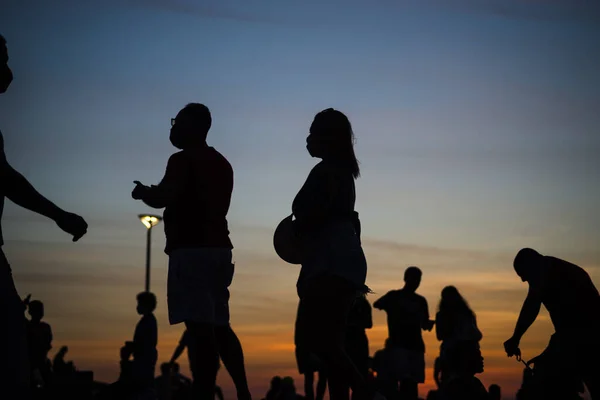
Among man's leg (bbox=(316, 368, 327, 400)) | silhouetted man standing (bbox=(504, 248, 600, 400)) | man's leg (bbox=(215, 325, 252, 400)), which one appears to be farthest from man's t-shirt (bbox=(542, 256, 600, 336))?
man's leg (bbox=(316, 368, 327, 400))

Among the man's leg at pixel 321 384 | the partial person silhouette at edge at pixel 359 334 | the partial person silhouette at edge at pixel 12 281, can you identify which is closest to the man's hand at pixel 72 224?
the partial person silhouette at edge at pixel 12 281

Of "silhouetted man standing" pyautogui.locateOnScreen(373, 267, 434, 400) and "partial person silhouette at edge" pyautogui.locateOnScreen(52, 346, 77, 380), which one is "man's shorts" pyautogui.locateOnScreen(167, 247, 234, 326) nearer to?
"silhouetted man standing" pyautogui.locateOnScreen(373, 267, 434, 400)

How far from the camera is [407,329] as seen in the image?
46.6 ft

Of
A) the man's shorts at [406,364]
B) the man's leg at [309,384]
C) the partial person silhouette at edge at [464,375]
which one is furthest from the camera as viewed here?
the man's leg at [309,384]

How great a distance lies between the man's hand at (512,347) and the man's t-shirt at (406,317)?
196 inches

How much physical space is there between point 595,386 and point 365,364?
6671mm

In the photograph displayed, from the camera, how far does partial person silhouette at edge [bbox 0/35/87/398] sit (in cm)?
471

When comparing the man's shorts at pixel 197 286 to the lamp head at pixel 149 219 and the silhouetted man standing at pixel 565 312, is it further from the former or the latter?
the lamp head at pixel 149 219

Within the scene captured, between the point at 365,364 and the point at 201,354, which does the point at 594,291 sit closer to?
the point at 201,354

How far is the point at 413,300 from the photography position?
14242 mm

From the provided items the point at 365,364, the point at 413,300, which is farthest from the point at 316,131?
the point at 365,364

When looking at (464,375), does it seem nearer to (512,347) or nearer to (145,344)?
(512,347)

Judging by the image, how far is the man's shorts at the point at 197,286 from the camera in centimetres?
736

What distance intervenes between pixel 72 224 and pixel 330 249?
7.47 ft
